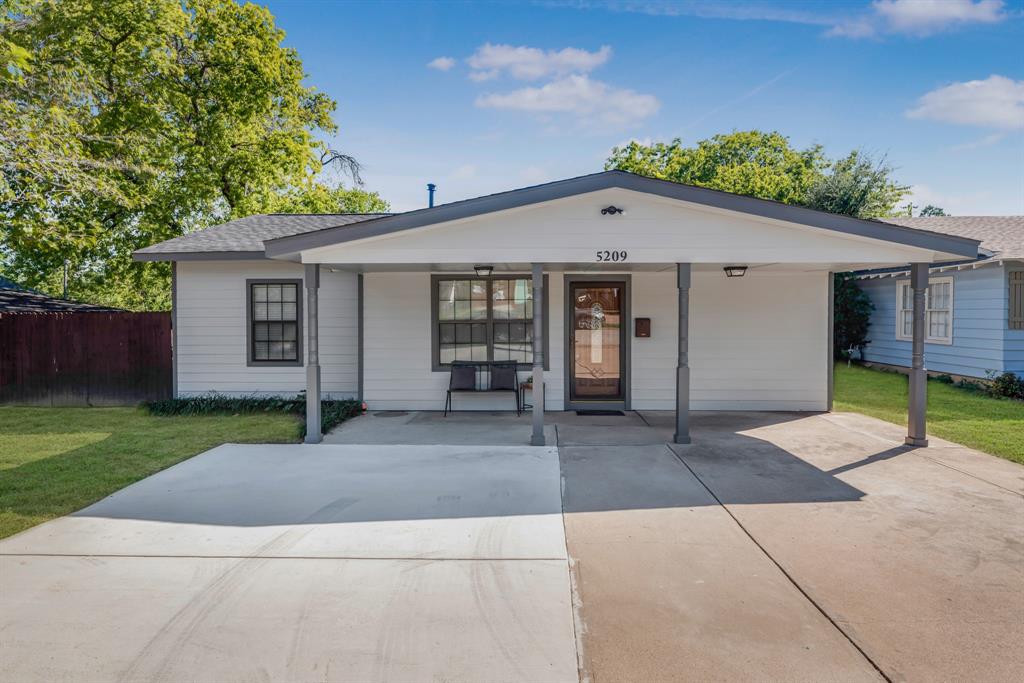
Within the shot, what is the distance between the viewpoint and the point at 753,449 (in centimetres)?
708

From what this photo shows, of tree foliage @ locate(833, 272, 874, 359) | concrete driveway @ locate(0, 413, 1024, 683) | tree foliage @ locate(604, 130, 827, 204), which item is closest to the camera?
concrete driveway @ locate(0, 413, 1024, 683)

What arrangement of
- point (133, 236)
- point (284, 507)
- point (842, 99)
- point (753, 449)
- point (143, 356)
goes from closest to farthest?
point (284, 507) → point (753, 449) → point (143, 356) → point (133, 236) → point (842, 99)

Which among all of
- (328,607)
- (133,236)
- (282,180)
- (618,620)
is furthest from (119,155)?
(618,620)

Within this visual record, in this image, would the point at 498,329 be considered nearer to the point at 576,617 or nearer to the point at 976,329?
the point at 576,617

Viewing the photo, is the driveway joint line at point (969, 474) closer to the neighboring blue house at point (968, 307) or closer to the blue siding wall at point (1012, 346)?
the neighboring blue house at point (968, 307)

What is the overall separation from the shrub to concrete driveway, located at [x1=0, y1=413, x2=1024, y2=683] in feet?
19.7

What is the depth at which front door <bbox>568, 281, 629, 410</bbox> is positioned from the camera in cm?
982

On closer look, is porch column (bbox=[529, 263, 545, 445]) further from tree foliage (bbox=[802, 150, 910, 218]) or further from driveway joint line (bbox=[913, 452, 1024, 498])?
tree foliage (bbox=[802, 150, 910, 218])

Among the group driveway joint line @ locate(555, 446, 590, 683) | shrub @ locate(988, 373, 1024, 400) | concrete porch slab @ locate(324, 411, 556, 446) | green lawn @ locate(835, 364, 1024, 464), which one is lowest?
driveway joint line @ locate(555, 446, 590, 683)

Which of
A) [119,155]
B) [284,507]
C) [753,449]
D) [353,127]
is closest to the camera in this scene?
[284,507]

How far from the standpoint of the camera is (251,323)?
1032cm

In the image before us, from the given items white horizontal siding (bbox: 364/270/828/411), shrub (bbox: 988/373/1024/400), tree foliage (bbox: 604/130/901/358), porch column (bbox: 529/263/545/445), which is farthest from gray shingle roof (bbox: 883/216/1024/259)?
porch column (bbox: 529/263/545/445)

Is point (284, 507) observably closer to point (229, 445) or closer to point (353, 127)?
point (229, 445)

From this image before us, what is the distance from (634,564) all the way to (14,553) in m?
4.19
